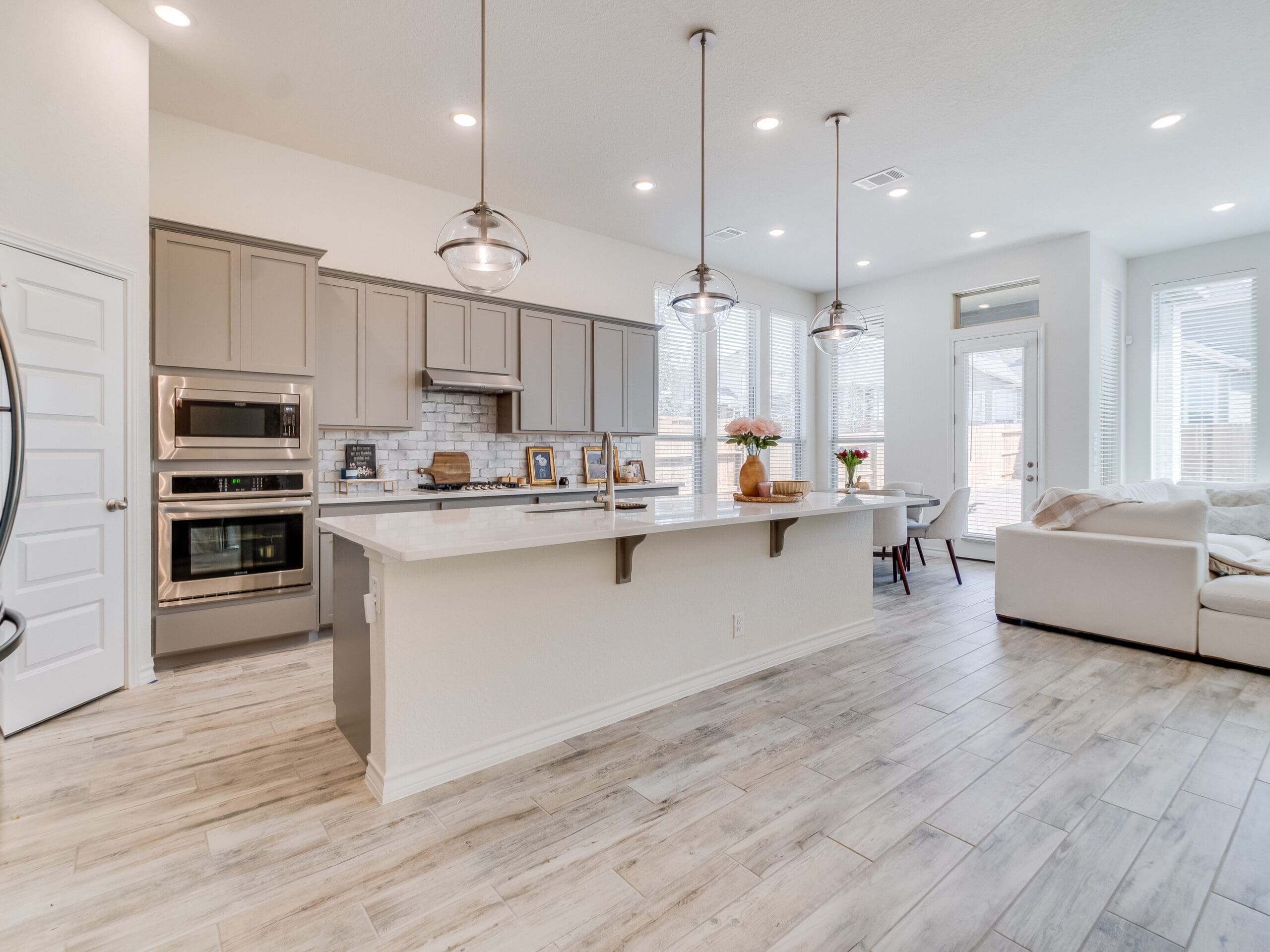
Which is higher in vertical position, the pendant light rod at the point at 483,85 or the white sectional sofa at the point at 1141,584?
the pendant light rod at the point at 483,85

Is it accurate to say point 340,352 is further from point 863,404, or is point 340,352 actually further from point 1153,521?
point 863,404

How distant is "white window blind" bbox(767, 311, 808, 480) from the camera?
7.30 meters

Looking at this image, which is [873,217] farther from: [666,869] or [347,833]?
[347,833]

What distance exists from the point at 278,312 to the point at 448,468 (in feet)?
5.07

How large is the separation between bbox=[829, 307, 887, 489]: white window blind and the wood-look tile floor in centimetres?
469

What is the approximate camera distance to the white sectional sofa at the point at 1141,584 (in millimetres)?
3318

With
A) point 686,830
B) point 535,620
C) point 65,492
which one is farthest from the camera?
point 65,492

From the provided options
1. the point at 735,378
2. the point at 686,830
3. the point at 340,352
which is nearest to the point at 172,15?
the point at 340,352

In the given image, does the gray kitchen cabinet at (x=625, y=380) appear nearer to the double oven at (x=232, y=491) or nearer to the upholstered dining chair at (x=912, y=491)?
the double oven at (x=232, y=491)

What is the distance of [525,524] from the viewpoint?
2299 millimetres

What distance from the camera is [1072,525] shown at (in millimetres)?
3994

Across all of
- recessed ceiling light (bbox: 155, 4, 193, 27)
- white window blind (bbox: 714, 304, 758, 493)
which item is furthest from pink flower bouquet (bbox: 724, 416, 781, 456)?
white window blind (bbox: 714, 304, 758, 493)

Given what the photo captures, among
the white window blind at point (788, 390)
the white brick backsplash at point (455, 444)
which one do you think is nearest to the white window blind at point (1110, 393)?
the white window blind at point (788, 390)

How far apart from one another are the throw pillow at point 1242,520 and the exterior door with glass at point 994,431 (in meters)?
1.32
